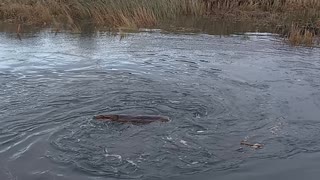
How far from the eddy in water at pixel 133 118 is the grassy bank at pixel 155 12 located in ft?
26.1

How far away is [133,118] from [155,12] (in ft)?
35.2

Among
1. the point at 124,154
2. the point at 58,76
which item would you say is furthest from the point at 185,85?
the point at 124,154

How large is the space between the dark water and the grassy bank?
13.4ft

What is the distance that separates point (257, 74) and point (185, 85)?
186cm

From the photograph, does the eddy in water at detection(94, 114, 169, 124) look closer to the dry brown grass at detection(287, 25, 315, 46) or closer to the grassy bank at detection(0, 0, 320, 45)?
the dry brown grass at detection(287, 25, 315, 46)

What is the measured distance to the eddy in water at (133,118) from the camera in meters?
5.91

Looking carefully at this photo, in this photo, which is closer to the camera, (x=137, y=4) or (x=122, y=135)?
(x=122, y=135)

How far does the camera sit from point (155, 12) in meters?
16.2

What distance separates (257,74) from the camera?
29.1 ft

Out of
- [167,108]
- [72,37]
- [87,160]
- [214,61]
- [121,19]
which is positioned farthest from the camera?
[121,19]

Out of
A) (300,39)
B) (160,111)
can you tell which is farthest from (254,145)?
(300,39)

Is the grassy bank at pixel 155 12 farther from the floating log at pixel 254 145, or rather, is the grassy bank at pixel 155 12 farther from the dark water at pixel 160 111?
the floating log at pixel 254 145

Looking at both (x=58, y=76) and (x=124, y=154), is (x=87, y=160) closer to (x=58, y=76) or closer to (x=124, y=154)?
(x=124, y=154)

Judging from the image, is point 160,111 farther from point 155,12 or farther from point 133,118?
point 155,12
